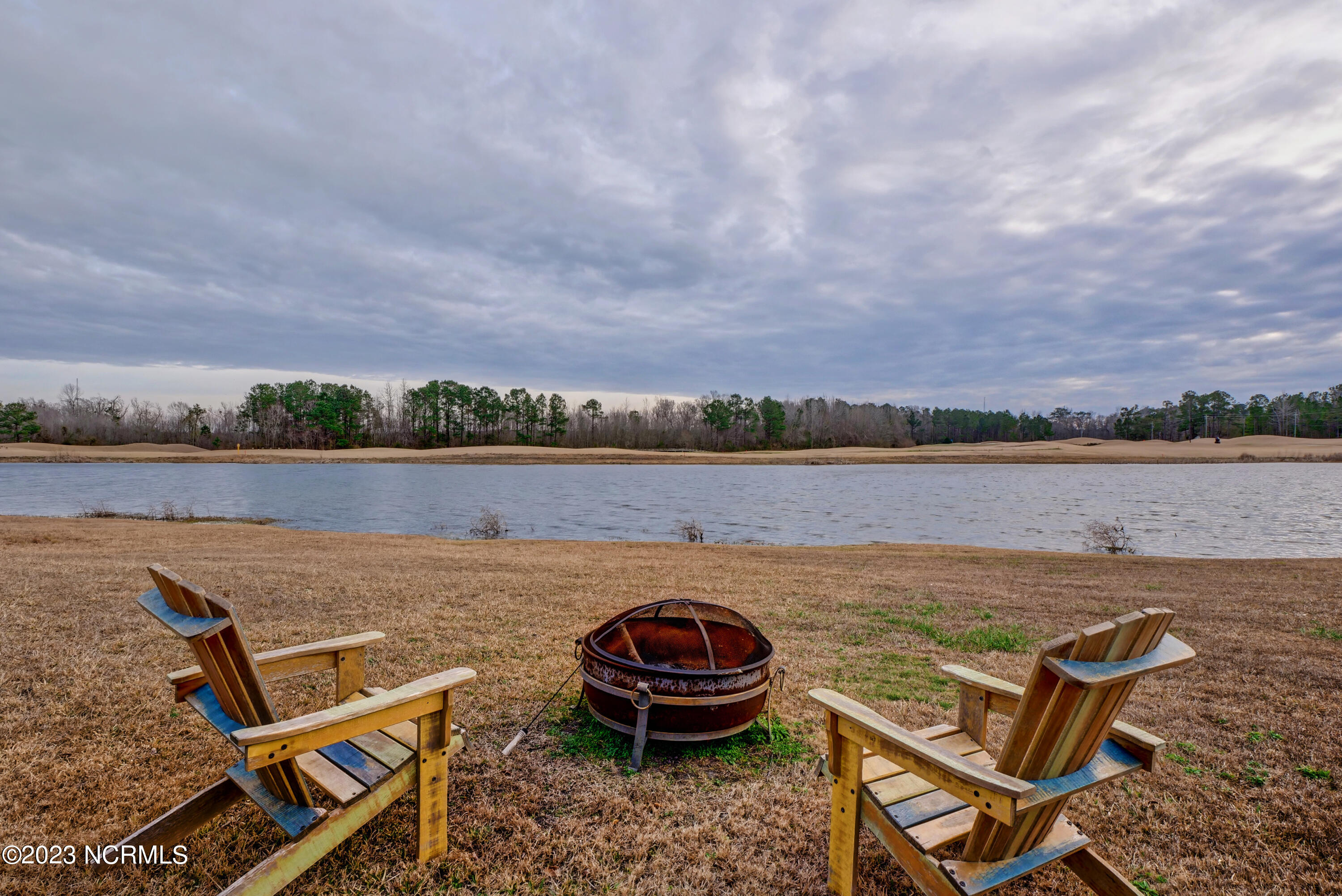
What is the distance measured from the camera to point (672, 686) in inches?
141

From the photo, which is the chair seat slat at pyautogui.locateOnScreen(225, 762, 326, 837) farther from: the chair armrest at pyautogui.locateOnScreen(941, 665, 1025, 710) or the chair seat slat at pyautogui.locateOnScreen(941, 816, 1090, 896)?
the chair armrest at pyautogui.locateOnScreen(941, 665, 1025, 710)

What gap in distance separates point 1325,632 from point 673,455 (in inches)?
2984

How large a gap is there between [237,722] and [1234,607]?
10344mm

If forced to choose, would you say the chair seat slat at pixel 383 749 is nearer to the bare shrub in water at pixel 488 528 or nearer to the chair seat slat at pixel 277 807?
the chair seat slat at pixel 277 807

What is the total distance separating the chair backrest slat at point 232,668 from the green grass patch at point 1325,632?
913 cm

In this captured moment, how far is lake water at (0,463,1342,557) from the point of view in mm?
20000

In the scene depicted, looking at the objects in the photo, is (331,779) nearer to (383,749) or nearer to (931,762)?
(383,749)

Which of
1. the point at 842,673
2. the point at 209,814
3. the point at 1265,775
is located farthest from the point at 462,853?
the point at 1265,775

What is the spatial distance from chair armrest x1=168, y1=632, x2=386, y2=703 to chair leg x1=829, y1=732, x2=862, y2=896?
92.5 inches

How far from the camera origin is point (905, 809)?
8.05ft

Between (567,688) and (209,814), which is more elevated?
(209,814)

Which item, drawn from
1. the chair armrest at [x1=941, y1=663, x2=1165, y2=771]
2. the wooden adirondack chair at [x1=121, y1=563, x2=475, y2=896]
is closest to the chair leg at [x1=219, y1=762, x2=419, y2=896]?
the wooden adirondack chair at [x1=121, y1=563, x2=475, y2=896]

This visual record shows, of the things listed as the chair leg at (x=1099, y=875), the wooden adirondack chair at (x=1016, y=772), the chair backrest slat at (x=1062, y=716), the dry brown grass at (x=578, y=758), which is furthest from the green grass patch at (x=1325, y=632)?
the chair backrest slat at (x=1062, y=716)

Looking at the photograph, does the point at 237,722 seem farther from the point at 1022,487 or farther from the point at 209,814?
the point at 1022,487
